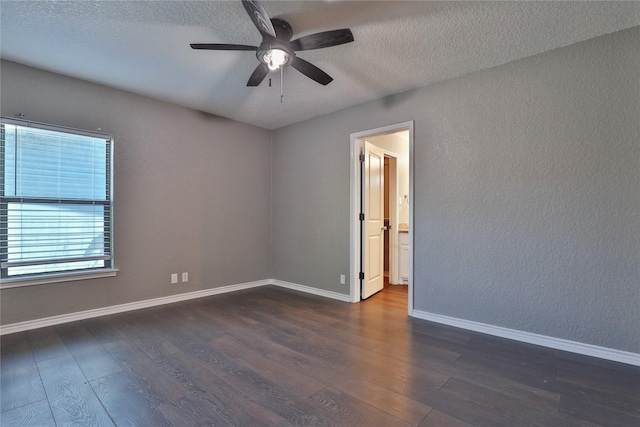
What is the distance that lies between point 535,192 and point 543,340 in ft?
4.19

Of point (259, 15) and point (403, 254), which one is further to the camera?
point (403, 254)

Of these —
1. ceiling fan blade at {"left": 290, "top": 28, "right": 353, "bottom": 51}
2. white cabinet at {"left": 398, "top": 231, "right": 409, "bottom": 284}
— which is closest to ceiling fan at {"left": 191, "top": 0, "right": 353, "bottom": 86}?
ceiling fan blade at {"left": 290, "top": 28, "right": 353, "bottom": 51}

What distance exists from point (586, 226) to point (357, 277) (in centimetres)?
236

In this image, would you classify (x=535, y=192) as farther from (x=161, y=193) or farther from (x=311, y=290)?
(x=161, y=193)

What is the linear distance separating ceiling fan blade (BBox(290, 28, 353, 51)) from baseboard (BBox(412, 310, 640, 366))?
8.99ft

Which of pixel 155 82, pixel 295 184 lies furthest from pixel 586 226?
pixel 155 82

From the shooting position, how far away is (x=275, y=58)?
7.07ft

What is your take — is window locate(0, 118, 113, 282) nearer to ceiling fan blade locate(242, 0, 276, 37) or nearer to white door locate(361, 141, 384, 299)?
ceiling fan blade locate(242, 0, 276, 37)

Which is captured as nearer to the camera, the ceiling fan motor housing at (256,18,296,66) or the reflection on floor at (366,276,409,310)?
the ceiling fan motor housing at (256,18,296,66)

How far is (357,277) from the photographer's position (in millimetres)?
3881

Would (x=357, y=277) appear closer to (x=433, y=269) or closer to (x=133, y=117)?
(x=433, y=269)

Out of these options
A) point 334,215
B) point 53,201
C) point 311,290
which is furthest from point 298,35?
point 311,290

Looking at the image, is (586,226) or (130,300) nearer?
(586,226)

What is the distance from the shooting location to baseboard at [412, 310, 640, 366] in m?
2.24
